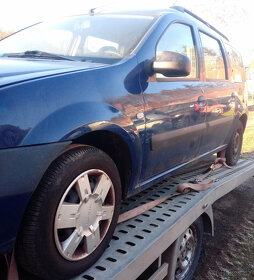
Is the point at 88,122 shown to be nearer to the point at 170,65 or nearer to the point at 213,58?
the point at 170,65

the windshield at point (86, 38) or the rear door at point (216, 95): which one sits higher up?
the windshield at point (86, 38)

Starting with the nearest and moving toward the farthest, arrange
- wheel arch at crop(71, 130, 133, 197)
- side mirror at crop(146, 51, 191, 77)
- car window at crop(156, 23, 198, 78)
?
wheel arch at crop(71, 130, 133, 197) < side mirror at crop(146, 51, 191, 77) < car window at crop(156, 23, 198, 78)

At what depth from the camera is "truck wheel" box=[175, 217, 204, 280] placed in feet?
7.50

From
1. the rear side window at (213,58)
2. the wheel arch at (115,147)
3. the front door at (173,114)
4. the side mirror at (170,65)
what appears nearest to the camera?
the wheel arch at (115,147)

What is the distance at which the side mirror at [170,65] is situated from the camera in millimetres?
1896

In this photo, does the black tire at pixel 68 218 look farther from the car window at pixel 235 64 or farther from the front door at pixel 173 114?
the car window at pixel 235 64

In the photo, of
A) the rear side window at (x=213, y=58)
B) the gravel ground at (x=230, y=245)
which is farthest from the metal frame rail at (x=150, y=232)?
the rear side window at (x=213, y=58)

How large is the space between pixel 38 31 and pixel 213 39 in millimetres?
1892

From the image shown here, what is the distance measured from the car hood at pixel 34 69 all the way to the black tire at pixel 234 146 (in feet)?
8.47

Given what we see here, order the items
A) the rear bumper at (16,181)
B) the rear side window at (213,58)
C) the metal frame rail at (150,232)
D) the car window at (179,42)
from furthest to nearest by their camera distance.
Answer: the rear side window at (213,58)
the car window at (179,42)
the metal frame rail at (150,232)
the rear bumper at (16,181)

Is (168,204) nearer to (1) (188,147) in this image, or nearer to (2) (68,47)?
(1) (188,147)

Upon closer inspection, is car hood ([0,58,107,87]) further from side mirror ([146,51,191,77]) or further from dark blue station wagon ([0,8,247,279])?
side mirror ([146,51,191,77])

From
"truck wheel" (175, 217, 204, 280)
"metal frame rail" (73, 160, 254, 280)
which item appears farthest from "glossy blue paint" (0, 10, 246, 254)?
"truck wheel" (175, 217, 204, 280)

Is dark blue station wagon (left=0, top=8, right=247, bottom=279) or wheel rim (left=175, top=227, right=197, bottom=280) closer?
dark blue station wagon (left=0, top=8, right=247, bottom=279)
